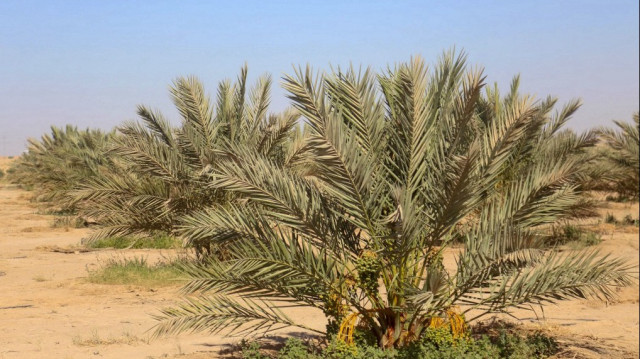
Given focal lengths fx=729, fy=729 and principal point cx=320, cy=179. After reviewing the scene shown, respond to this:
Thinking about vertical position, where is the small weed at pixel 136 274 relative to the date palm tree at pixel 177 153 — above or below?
below

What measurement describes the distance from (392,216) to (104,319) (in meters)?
5.23

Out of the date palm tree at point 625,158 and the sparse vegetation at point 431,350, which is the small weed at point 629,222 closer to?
the date palm tree at point 625,158

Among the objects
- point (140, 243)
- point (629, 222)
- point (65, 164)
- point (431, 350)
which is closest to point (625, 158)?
point (629, 222)

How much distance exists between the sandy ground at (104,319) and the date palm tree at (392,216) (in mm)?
1430

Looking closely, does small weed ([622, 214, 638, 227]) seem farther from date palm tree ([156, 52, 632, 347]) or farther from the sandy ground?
date palm tree ([156, 52, 632, 347])

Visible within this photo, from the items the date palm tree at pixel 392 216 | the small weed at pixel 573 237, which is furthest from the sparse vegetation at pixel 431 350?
the small weed at pixel 573 237

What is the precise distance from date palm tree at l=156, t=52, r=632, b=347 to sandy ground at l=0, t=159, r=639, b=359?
56.3 inches

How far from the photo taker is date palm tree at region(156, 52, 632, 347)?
6316mm

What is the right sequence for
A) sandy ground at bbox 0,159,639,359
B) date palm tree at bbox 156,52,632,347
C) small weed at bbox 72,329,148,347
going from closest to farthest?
date palm tree at bbox 156,52,632,347 < sandy ground at bbox 0,159,639,359 < small weed at bbox 72,329,148,347

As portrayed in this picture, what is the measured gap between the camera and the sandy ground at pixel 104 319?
7941mm

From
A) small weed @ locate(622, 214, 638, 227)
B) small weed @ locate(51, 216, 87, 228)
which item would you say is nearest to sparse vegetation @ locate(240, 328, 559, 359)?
small weed @ locate(51, 216, 87, 228)

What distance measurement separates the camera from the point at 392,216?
237 inches

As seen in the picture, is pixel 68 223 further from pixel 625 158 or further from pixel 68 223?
pixel 625 158

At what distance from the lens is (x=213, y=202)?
11820mm
